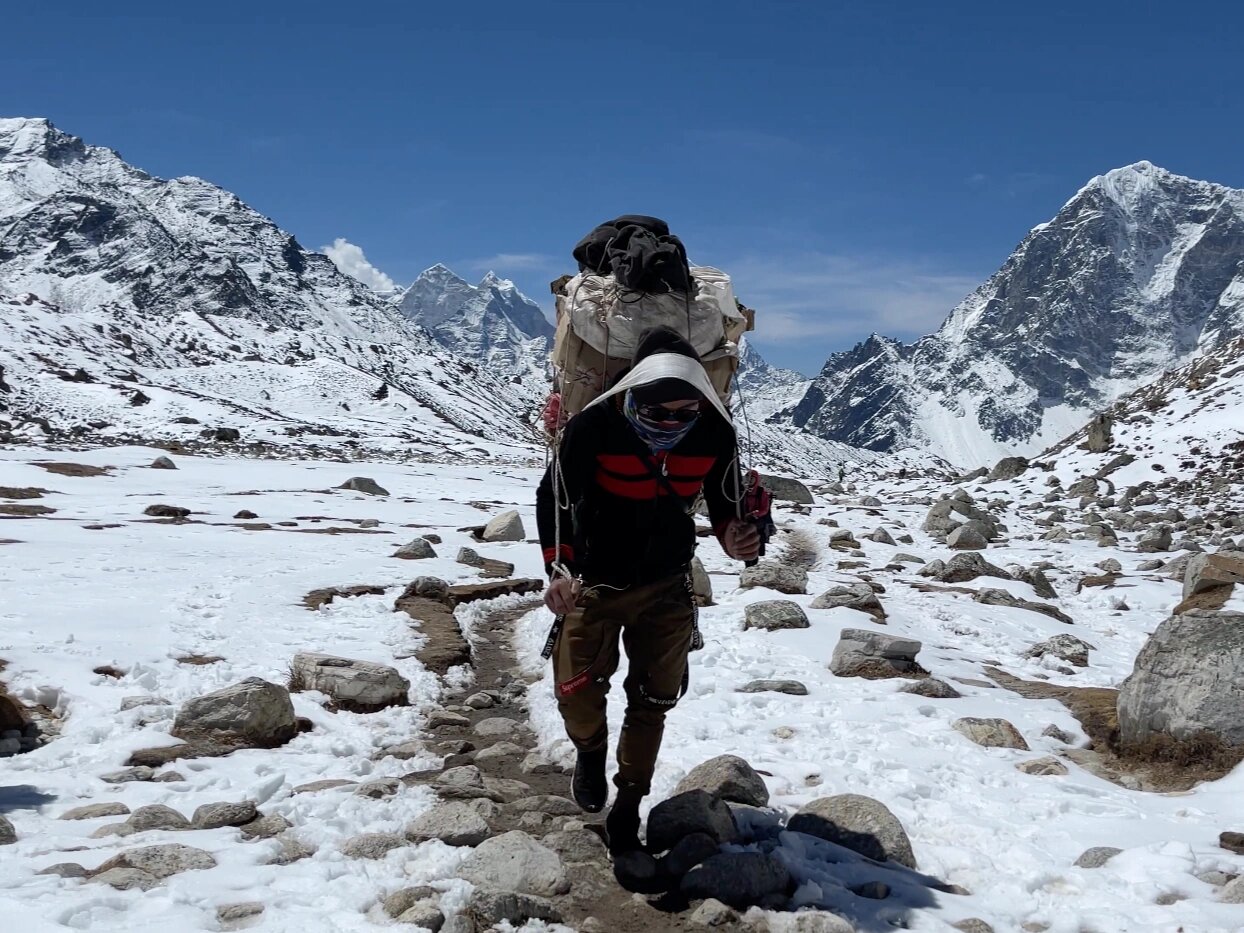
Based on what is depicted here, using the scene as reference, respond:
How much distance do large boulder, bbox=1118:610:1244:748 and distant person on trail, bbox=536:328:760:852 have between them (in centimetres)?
402

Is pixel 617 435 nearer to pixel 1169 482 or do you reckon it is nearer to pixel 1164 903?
pixel 1164 903

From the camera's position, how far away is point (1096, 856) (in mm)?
5336

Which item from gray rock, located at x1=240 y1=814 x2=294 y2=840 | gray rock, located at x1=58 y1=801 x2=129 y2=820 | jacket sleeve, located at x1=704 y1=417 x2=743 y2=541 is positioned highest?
jacket sleeve, located at x1=704 y1=417 x2=743 y2=541

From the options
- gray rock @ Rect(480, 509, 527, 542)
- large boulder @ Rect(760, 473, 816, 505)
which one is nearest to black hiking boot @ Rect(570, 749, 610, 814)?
gray rock @ Rect(480, 509, 527, 542)

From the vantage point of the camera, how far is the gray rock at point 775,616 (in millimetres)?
12031

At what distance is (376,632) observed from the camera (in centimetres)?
1199

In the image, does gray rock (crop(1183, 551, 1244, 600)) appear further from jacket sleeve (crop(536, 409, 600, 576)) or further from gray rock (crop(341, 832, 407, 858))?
gray rock (crop(341, 832, 407, 858))

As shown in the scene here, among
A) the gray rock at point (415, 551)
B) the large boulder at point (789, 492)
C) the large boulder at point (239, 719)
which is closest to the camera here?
the large boulder at point (239, 719)

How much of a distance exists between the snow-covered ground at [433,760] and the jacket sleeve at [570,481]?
6.46 ft

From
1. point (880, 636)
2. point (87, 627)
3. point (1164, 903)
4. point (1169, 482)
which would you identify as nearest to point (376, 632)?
point (87, 627)

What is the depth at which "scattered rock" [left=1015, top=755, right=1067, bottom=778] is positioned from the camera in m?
6.86

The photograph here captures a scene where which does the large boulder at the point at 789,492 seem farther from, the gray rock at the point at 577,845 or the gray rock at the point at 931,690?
the gray rock at the point at 577,845

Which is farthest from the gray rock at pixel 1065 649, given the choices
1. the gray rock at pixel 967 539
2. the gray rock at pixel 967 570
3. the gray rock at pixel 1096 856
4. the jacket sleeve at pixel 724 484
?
the gray rock at pixel 967 539

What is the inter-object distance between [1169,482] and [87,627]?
3684 cm
